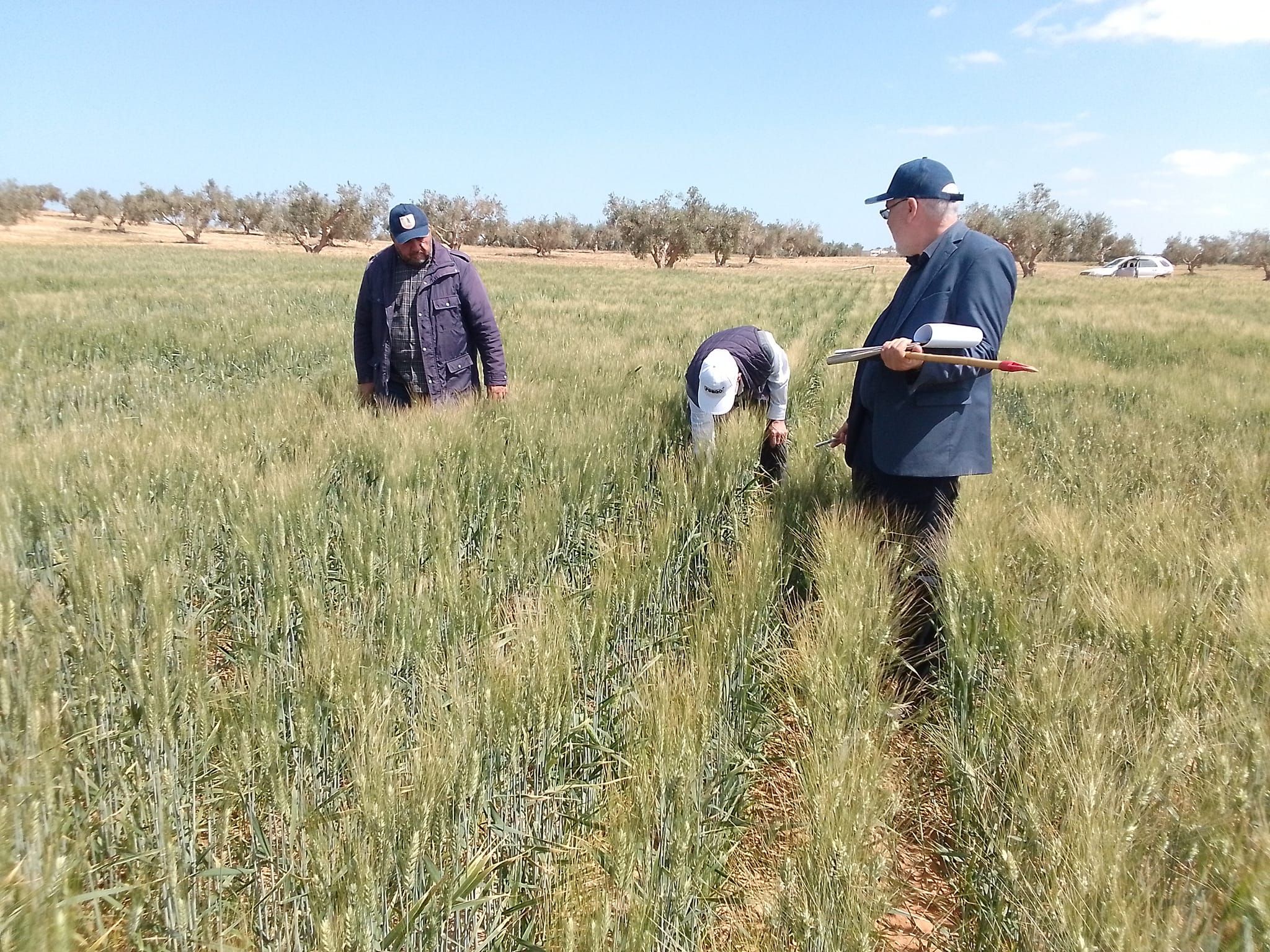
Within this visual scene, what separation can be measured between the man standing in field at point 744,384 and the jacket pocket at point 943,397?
1.03 metres

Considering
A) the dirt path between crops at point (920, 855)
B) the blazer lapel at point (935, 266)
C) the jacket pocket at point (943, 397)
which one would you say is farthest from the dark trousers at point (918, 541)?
the blazer lapel at point (935, 266)

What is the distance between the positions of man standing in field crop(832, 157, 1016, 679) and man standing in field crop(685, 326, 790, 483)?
32.8 inches

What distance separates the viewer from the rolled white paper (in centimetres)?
206

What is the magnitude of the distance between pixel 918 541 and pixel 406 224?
276 cm

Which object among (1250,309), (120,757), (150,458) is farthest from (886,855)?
(1250,309)

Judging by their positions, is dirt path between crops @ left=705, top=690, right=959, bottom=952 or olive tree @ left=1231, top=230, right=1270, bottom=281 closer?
dirt path between crops @ left=705, top=690, right=959, bottom=952

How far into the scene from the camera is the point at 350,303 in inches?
521

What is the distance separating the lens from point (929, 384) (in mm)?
2238

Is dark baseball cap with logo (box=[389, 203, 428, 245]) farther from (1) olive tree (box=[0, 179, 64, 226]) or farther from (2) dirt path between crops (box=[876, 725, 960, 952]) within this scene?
(1) olive tree (box=[0, 179, 64, 226])

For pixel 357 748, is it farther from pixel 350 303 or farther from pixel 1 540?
pixel 350 303

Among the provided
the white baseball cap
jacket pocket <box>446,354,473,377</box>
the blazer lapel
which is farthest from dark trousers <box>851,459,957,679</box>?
jacket pocket <box>446,354,473,377</box>

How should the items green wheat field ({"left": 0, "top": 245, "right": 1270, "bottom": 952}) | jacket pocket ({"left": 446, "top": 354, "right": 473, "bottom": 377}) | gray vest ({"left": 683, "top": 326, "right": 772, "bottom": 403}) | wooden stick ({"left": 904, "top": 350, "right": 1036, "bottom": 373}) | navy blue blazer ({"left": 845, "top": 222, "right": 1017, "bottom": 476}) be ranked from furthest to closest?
jacket pocket ({"left": 446, "top": 354, "right": 473, "bottom": 377}), gray vest ({"left": 683, "top": 326, "right": 772, "bottom": 403}), navy blue blazer ({"left": 845, "top": 222, "right": 1017, "bottom": 476}), wooden stick ({"left": 904, "top": 350, "right": 1036, "bottom": 373}), green wheat field ({"left": 0, "top": 245, "right": 1270, "bottom": 952})

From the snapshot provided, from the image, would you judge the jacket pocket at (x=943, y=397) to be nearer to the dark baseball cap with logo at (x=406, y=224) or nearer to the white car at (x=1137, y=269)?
the dark baseball cap with logo at (x=406, y=224)

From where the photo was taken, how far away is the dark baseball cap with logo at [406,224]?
3.42 metres
